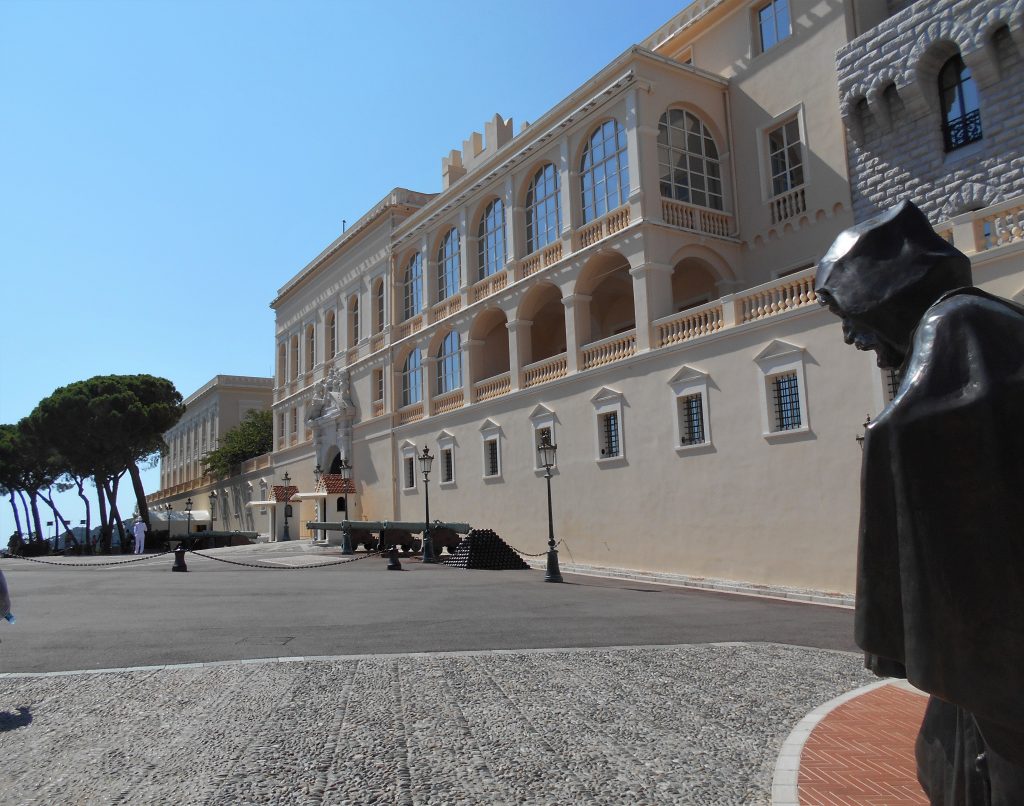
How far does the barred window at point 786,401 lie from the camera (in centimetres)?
1689

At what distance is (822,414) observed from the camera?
52.5 feet

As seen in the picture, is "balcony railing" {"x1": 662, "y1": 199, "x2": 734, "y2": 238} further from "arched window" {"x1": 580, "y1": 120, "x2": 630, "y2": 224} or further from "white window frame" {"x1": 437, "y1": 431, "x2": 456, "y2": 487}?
"white window frame" {"x1": 437, "y1": 431, "x2": 456, "y2": 487}

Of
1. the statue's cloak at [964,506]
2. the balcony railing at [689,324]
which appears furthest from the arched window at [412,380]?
the statue's cloak at [964,506]

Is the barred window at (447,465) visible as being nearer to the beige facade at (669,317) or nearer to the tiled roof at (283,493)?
the beige facade at (669,317)

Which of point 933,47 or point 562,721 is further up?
point 933,47

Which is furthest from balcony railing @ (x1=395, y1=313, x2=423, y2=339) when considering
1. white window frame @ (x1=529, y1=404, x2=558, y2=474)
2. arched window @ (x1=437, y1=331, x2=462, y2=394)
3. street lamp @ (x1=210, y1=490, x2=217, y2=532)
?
street lamp @ (x1=210, y1=490, x2=217, y2=532)

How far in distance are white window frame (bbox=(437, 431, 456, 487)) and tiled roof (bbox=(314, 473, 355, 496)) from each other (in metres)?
7.88

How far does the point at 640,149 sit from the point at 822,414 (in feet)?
29.7

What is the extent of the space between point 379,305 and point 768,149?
2034 centimetres

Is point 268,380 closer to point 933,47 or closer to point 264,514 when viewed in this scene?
point 264,514

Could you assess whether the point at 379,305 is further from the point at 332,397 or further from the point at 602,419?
the point at 602,419

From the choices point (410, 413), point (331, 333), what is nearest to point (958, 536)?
point (410, 413)

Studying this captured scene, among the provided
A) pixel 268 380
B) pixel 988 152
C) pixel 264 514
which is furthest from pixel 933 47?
pixel 268 380

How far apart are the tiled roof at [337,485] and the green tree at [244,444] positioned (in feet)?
68.5
